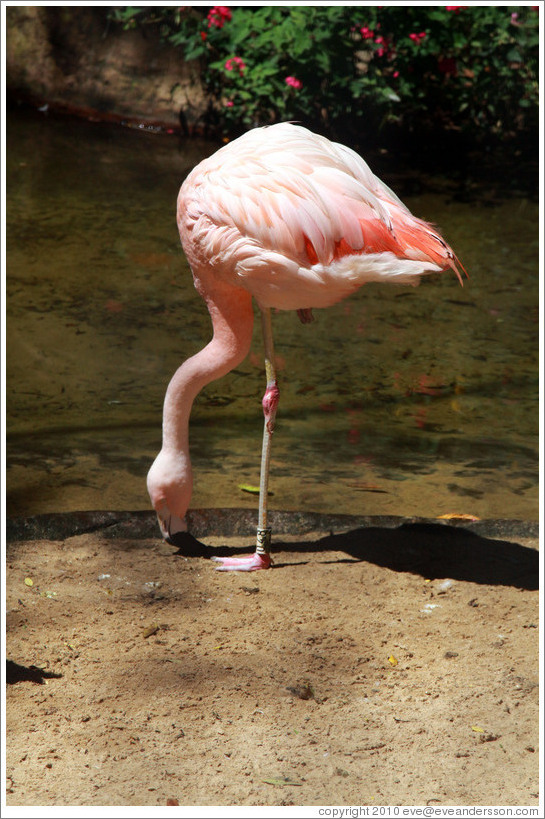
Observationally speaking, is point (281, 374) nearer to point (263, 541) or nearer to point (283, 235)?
point (263, 541)

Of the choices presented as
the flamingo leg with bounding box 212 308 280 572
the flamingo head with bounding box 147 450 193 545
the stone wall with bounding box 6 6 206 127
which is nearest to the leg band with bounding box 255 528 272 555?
the flamingo leg with bounding box 212 308 280 572

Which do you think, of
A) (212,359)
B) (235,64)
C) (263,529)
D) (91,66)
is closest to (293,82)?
(235,64)

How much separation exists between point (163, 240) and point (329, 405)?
2.64m

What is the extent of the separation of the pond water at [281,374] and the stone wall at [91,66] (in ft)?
6.36

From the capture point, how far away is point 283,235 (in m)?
→ 2.84

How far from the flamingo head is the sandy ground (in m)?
0.17

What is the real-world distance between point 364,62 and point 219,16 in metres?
1.41

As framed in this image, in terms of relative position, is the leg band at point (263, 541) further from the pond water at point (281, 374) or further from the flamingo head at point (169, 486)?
the pond water at point (281, 374)

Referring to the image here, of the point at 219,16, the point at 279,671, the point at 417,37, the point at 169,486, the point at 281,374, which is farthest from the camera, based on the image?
the point at 219,16

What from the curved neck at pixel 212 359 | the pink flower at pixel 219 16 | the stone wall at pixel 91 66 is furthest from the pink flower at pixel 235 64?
the curved neck at pixel 212 359

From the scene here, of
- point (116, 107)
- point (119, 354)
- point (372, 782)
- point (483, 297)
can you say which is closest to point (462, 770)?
point (372, 782)

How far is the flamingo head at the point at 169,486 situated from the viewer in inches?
121

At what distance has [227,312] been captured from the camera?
314 cm

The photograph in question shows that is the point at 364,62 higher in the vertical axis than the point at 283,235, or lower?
higher
